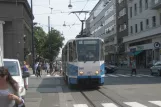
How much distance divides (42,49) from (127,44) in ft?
106

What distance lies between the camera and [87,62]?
68.1 feet

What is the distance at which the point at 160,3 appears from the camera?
148 ft

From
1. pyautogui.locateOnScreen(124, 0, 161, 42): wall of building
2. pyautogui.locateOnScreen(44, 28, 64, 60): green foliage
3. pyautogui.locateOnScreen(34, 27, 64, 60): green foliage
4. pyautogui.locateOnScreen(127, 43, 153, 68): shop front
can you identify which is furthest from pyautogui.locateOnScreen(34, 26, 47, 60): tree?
pyautogui.locateOnScreen(127, 43, 153, 68): shop front

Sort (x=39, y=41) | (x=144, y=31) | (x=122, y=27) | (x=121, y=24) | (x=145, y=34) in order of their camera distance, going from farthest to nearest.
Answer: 1. (x=39, y=41)
2. (x=121, y=24)
3. (x=122, y=27)
4. (x=144, y=31)
5. (x=145, y=34)

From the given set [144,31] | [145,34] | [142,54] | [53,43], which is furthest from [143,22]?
[53,43]

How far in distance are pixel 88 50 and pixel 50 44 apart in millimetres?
64053

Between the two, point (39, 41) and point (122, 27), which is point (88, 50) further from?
point (39, 41)

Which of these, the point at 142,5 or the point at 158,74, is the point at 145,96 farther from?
the point at 142,5

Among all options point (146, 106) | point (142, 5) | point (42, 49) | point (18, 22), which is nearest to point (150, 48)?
point (142, 5)

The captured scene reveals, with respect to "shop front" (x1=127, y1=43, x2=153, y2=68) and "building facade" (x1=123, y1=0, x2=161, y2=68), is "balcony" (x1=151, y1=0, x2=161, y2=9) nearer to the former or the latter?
"building facade" (x1=123, y1=0, x2=161, y2=68)

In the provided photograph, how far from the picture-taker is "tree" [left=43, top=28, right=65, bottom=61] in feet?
278

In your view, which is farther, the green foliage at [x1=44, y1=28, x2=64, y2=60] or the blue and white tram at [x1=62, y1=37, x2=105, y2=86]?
the green foliage at [x1=44, y1=28, x2=64, y2=60]

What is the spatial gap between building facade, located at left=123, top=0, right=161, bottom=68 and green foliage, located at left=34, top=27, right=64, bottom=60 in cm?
2252

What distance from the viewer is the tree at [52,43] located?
84.7 m
